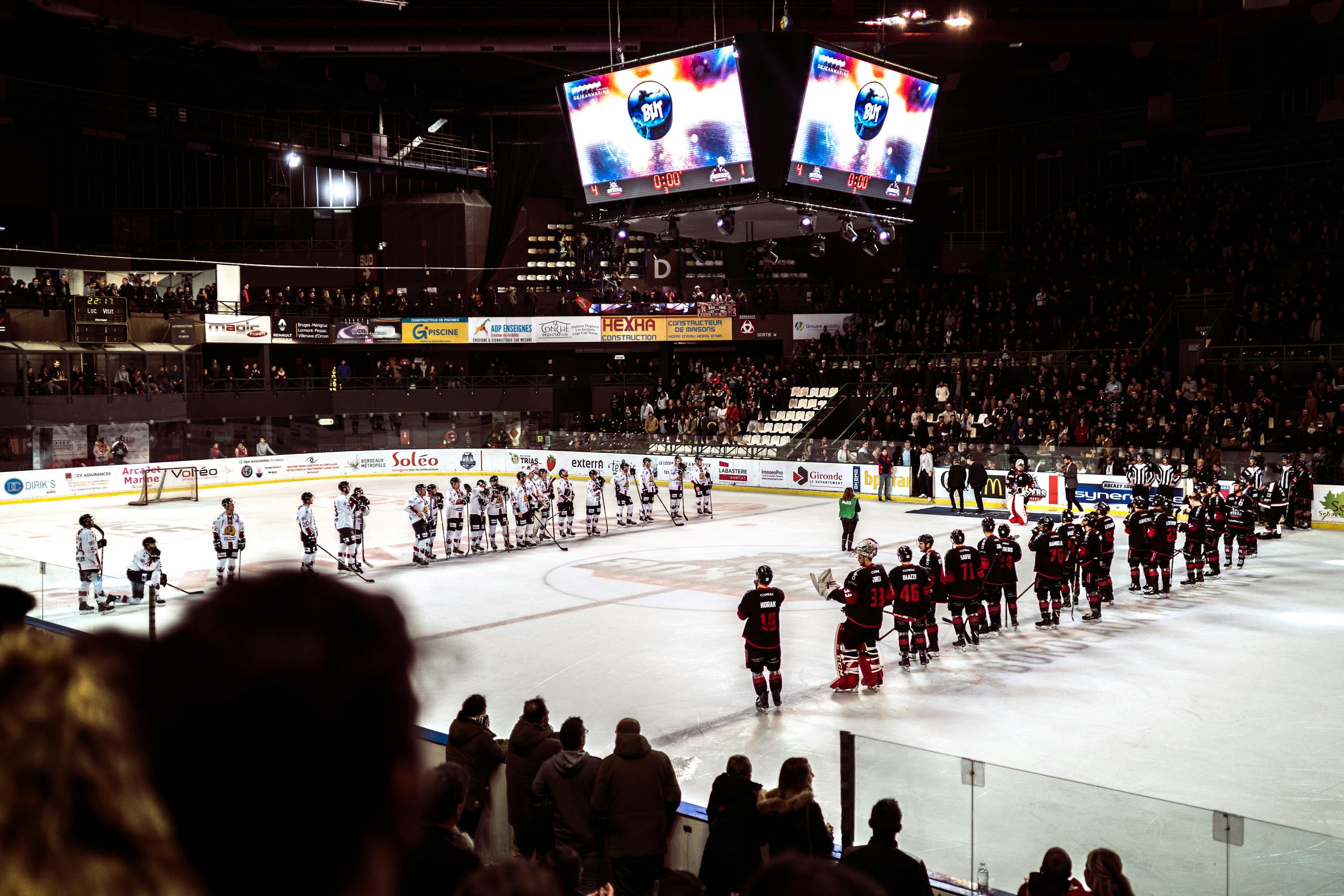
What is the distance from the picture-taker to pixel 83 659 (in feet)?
2.67

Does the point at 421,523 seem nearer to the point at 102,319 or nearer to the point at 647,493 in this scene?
the point at 647,493

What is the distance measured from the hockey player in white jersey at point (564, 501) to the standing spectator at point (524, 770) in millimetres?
16573

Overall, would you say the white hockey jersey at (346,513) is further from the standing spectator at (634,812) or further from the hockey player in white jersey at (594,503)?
the standing spectator at (634,812)

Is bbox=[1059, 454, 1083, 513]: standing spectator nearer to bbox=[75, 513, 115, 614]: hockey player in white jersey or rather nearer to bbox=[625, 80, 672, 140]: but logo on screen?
bbox=[625, 80, 672, 140]: but logo on screen

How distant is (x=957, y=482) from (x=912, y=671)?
15.6 meters

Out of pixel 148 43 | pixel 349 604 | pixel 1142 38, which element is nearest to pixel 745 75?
pixel 349 604

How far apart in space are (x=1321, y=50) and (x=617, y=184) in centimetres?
2774

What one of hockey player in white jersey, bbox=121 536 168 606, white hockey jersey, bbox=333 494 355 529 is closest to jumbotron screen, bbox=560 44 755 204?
white hockey jersey, bbox=333 494 355 529

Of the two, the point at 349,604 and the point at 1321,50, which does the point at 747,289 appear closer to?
the point at 1321,50

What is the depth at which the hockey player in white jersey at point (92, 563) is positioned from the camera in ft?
47.6

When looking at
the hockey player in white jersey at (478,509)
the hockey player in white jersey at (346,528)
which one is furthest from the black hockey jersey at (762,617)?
the hockey player in white jersey at (478,509)

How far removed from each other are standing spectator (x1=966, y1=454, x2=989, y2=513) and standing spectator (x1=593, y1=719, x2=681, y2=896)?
23.2m

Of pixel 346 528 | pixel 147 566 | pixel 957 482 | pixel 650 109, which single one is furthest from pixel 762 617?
pixel 957 482

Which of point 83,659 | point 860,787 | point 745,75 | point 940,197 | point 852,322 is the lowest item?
point 860,787
